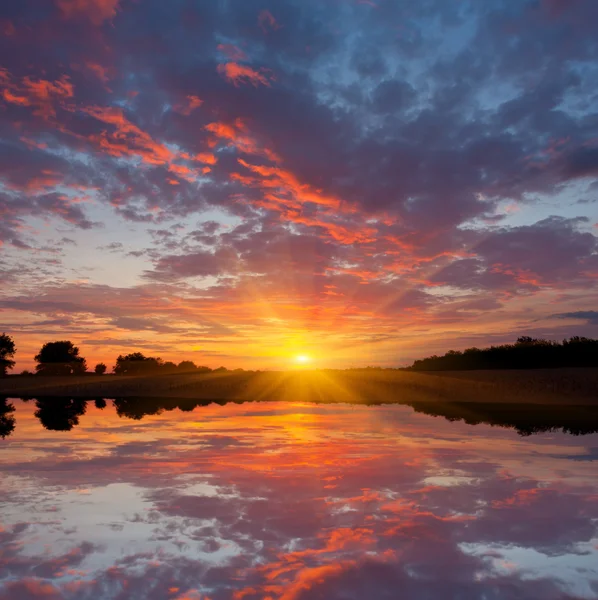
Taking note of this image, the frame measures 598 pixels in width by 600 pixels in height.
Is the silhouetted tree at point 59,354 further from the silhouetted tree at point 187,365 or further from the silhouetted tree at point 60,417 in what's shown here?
the silhouetted tree at point 60,417

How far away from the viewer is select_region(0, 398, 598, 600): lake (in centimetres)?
683

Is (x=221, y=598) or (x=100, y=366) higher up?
(x=100, y=366)

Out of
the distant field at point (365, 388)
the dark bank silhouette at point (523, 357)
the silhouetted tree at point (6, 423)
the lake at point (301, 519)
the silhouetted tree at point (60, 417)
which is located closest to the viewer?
the lake at point (301, 519)

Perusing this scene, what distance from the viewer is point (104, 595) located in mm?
6469

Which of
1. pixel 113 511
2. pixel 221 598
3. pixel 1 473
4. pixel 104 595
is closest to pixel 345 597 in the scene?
pixel 221 598

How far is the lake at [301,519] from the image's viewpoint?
6.83 m

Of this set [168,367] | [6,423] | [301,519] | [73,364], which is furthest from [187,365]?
[301,519]

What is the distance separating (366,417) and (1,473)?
16.1 meters

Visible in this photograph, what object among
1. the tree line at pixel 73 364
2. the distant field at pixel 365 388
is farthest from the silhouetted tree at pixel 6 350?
the distant field at pixel 365 388

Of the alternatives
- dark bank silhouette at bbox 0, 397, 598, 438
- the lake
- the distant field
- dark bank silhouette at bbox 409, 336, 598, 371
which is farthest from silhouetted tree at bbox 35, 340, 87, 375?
the lake

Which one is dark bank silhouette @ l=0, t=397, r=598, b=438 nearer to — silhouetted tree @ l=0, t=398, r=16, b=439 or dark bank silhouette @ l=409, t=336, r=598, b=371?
silhouetted tree @ l=0, t=398, r=16, b=439

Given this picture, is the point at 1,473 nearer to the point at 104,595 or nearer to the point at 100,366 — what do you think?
the point at 104,595

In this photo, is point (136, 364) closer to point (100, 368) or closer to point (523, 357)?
point (100, 368)

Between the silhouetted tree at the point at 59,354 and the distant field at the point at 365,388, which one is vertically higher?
the silhouetted tree at the point at 59,354
